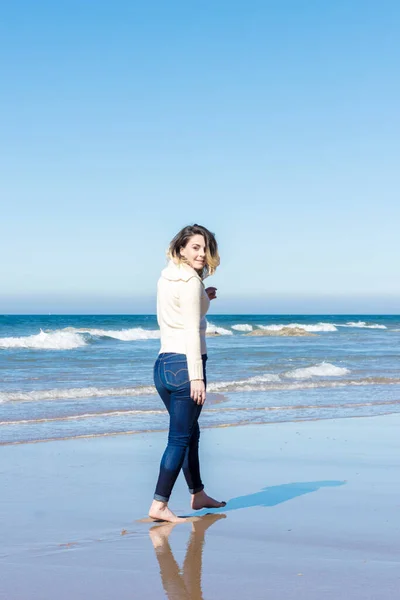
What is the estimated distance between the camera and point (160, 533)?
4.38 meters

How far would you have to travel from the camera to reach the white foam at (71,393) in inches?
505

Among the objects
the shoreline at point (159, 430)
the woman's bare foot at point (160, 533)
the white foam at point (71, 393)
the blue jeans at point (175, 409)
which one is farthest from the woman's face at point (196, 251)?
the white foam at point (71, 393)

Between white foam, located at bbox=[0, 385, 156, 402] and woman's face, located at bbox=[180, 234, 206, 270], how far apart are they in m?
8.82

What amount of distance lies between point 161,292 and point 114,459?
2.95 m

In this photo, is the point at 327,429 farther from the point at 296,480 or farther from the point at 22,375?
the point at 22,375

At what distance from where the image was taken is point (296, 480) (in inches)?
234

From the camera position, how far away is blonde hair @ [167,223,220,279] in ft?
Answer: 14.9

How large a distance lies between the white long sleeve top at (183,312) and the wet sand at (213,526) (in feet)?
3.39

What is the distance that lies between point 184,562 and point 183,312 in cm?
139

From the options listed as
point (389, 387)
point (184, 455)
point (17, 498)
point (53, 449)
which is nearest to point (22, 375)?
point (389, 387)

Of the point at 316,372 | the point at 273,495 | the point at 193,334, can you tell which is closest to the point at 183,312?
the point at 193,334

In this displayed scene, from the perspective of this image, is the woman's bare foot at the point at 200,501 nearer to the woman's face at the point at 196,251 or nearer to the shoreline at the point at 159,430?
the woman's face at the point at 196,251

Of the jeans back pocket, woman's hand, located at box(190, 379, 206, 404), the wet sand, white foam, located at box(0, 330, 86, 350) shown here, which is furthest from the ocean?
→ white foam, located at box(0, 330, 86, 350)

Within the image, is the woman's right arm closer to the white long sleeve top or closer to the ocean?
the white long sleeve top
